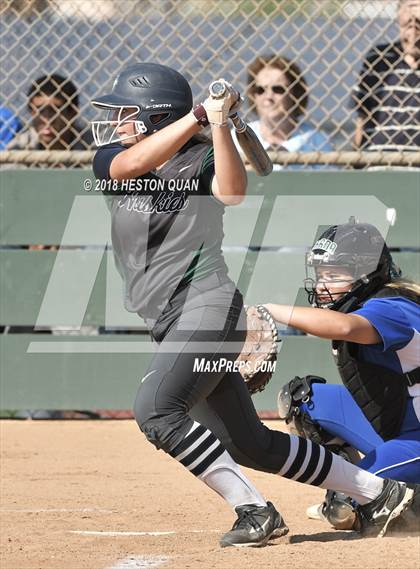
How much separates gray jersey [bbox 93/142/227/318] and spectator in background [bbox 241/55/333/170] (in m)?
2.93

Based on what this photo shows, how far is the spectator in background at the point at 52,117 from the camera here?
6.84 m

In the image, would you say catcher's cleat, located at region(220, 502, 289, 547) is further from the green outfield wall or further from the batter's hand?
the green outfield wall

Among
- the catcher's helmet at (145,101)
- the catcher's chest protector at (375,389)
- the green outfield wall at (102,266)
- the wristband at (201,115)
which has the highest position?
the wristband at (201,115)

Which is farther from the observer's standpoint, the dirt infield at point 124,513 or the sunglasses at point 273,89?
the sunglasses at point 273,89

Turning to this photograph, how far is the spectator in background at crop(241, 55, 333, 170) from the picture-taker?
6750mm

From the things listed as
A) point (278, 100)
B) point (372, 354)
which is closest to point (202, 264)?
point (372, 354)

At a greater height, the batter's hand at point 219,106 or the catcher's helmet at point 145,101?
the batter's hand at point 219,106

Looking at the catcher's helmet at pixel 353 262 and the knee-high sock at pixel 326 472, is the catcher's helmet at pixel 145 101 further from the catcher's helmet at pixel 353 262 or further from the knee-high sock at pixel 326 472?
the knee-high sock at pixel 326 472

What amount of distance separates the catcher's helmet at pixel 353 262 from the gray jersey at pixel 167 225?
0.40 metres

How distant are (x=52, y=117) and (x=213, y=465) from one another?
12.4ft

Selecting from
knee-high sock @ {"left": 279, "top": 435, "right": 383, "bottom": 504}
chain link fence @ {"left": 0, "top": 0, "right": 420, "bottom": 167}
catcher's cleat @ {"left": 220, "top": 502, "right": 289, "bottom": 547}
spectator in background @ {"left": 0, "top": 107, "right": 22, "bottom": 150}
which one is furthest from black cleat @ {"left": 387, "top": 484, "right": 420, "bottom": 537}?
spectator in background @ {"left": 0, "top": 107, "right": 22, "bottom": 150}

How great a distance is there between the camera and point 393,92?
21.6 ft

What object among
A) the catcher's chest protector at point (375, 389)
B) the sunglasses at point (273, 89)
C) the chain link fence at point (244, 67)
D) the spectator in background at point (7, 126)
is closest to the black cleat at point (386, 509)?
the catcher's chest protector at point (375, 389)

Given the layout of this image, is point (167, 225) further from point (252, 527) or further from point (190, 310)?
point (252, 527)
